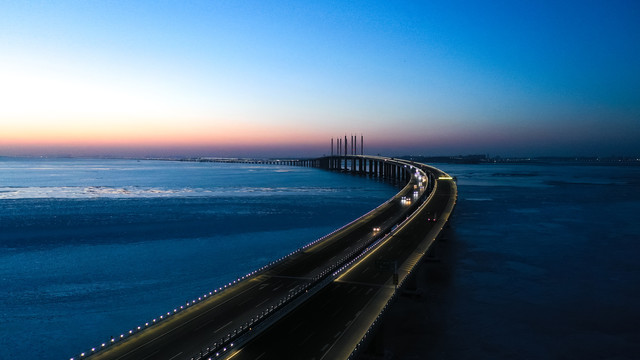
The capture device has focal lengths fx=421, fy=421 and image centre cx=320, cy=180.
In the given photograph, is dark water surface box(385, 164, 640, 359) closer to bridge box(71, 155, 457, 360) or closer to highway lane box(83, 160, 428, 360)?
bridge box(71, 155, 457, 360)

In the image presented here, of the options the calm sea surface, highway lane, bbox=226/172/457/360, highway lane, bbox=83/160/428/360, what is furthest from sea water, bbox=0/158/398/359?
highway lane, bbox=226/172/457/360

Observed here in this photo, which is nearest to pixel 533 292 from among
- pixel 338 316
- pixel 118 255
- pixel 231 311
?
pixel 338 316

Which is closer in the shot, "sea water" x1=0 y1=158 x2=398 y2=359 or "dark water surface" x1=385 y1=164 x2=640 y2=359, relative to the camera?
"dark water surface" x1=385 y1=164 x2=640 y2=359

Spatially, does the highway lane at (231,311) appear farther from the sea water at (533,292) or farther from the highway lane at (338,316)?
the sea water at (533,292)

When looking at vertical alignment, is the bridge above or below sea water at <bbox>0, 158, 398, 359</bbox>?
above

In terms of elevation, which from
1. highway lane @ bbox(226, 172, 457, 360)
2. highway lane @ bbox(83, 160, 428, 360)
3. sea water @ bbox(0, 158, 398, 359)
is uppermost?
highway lane @ bbox(226, 172, 457, 360)

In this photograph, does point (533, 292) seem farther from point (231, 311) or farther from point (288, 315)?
point (231, 311)
